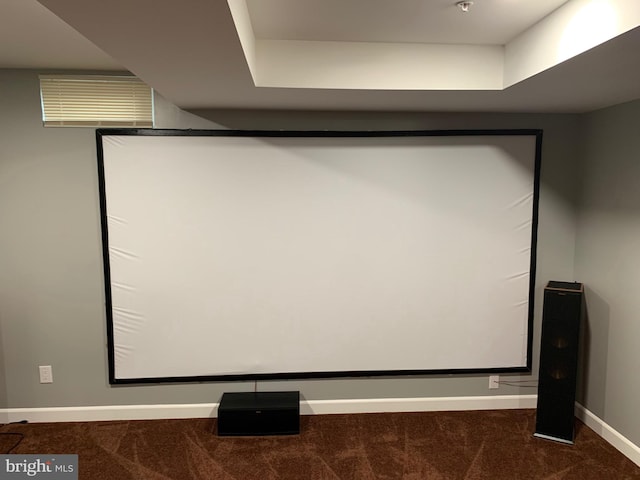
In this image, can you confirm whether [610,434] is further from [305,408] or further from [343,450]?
[305,408]

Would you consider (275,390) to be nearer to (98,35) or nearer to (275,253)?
(275,253)

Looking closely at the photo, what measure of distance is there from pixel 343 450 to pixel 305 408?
19.0 inches

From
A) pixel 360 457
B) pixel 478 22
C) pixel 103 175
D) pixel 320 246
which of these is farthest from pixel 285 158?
pixel 360 457

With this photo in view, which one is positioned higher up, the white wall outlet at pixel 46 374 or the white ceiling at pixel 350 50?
the white ceiling at pixel 350 50

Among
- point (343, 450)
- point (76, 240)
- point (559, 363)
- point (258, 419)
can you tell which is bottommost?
point (343, 450)

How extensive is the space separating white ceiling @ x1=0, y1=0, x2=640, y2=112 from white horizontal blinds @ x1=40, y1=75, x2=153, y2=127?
10 centimetres

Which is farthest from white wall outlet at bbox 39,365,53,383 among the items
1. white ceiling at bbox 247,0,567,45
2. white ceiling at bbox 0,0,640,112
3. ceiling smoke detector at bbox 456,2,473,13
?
ceiling smoke detector at bbox 456,2,473,13

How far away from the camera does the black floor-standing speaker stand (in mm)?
2705

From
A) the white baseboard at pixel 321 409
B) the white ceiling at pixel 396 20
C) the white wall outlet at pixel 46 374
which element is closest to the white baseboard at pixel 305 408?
the white baseboard at pixel 321 409

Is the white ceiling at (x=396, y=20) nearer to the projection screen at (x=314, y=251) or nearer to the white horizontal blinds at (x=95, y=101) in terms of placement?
the projection screen at (x=314, y=251)

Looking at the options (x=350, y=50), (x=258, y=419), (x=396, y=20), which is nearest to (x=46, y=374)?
(x=258, y=419)

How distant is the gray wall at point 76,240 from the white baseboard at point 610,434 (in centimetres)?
71

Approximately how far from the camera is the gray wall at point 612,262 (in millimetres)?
2562

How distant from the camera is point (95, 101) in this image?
276 centimetres
